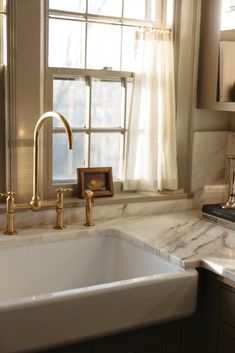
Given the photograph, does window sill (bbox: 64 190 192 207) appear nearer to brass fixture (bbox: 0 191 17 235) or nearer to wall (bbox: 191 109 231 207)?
wall (bbox: 191 109 231 207)

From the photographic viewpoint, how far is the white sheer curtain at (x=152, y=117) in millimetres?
2635

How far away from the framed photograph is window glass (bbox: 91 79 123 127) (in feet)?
0.76

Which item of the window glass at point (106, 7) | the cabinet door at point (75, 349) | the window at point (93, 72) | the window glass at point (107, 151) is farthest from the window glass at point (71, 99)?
the cabinet door at point (75, 349)

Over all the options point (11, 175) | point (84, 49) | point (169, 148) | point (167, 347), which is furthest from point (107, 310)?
point (84, 49)

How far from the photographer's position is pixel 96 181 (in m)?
2.62

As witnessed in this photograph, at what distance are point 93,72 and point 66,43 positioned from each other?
0.18 m

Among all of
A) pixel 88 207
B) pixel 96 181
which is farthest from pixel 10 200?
pixel 96 181

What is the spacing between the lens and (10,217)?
2.31 m

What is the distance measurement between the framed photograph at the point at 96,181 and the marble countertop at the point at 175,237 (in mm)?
150

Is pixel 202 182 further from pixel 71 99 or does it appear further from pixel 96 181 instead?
pixel 71 99

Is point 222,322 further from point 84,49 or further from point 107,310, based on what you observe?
point 84,49

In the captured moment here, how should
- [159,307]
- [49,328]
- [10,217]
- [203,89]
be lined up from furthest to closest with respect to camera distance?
[203,89] < [10,217] < [159,307] < [49,328]

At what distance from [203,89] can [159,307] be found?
126 cm

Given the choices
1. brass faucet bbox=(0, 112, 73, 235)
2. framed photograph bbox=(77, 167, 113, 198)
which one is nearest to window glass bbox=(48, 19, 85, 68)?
brass faucet bbox=(0, 112, 73, 235)
